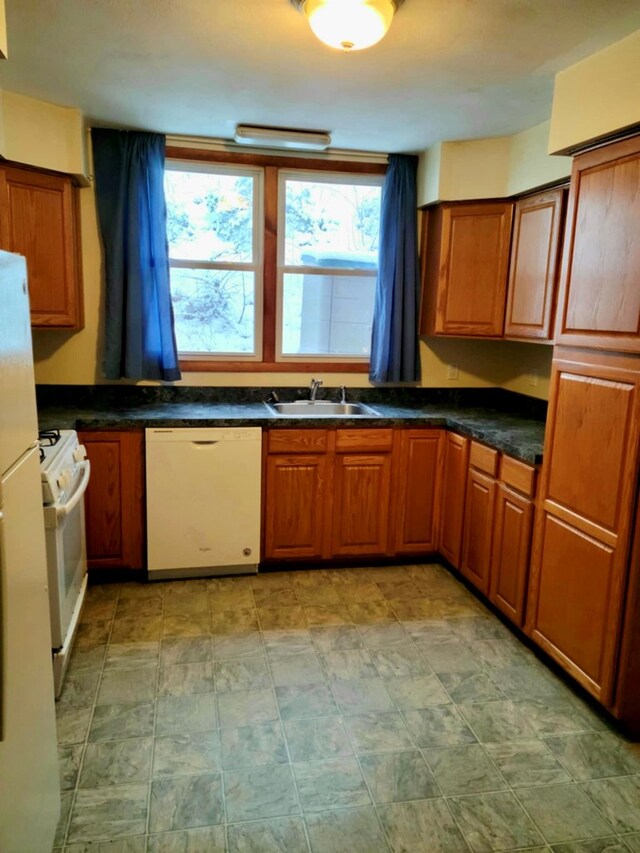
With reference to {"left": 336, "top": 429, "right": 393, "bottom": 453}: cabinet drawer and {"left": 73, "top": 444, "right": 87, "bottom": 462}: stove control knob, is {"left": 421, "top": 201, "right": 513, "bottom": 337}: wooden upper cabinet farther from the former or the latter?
{"left": 73, "top": 444, "right": 87, "bottom": 462}: stove control knob

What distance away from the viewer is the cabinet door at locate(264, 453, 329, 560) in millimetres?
3443

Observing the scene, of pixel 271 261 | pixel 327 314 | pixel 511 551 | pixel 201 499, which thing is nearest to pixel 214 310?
pixel 271 261

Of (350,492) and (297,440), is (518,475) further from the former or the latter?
(297,440)

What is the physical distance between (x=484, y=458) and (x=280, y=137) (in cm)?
207

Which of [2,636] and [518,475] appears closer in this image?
[2,636]

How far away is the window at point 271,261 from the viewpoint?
12.1ft

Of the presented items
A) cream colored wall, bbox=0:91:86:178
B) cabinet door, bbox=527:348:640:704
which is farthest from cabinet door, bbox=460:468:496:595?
cream colored wall, bbox=0:91:86:178

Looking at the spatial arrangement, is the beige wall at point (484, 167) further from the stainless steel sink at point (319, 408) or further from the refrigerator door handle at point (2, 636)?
the refrigerator door handle at point (2, 636)

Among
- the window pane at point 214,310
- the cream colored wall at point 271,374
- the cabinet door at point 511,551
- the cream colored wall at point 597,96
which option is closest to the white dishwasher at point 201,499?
the cream colored wall at point 271,374

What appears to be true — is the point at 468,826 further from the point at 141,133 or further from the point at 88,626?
the point at 141,133

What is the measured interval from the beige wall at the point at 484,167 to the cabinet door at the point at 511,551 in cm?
165

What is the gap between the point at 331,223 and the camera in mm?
3869

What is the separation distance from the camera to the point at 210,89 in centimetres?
274

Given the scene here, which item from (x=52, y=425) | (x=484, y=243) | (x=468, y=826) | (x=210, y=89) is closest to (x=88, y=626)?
(x=52, y=425)
